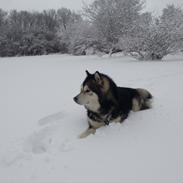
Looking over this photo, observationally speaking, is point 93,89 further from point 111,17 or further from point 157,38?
point 111,17

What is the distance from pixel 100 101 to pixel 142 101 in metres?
1.23

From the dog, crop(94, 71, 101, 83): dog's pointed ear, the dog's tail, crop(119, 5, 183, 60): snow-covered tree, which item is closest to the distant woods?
crop(119, 5, 183, 60): snow-covered tree

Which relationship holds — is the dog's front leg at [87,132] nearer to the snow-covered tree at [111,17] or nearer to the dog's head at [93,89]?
the dog's head at [93,89]

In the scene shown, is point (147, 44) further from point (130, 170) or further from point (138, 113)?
point (130, 170)

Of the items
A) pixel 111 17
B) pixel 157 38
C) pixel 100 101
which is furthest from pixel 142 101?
pixel 111 17

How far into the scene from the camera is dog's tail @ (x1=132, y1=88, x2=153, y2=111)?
4227mm

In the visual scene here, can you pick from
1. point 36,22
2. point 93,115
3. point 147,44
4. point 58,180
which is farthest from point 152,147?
point 36,22

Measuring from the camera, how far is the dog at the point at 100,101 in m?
3.37

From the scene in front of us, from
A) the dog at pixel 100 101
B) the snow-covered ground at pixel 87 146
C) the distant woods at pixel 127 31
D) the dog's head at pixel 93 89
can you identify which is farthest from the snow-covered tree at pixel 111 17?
the dog's head at pixel 93 89

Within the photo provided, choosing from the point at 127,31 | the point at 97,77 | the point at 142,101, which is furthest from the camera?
the point at 127,31

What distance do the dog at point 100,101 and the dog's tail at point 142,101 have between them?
0.33 metres

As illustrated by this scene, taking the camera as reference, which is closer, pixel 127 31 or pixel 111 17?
pixel 127 31

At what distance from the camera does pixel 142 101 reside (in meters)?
4.34

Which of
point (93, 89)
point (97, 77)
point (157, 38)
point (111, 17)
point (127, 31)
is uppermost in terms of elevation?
point (111, 17)
